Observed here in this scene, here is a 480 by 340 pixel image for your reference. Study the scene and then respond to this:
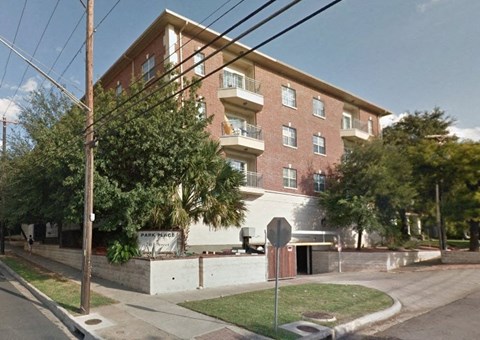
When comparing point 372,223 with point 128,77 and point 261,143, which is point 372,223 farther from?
point 128,77

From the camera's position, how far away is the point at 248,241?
2236 centimetres

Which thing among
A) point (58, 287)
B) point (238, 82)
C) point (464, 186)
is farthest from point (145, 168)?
point (464, 186)

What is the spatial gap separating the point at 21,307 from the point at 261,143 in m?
16.0

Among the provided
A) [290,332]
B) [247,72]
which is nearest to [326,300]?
[290,332]

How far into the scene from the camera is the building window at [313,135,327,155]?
29130 millimetres

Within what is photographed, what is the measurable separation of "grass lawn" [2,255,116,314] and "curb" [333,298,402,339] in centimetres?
653

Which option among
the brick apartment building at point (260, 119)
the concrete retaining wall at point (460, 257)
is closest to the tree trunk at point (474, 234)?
the concrete retaining wall at point (460, 257)

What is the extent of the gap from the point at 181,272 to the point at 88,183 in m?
4.95

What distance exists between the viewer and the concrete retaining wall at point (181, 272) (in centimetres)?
1256

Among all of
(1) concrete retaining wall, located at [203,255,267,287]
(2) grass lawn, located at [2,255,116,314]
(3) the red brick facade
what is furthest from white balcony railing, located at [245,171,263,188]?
(2) grass lawn, located at [2,255,116,314]

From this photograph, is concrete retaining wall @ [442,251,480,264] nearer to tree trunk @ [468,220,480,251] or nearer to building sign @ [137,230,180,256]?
tree trunk @ [468,220,480,251]

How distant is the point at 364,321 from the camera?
895 cm

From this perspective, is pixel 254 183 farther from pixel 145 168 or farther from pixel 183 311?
pixel 183 311

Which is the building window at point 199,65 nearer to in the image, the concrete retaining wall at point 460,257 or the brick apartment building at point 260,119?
the brick apartment building at point 260,119
